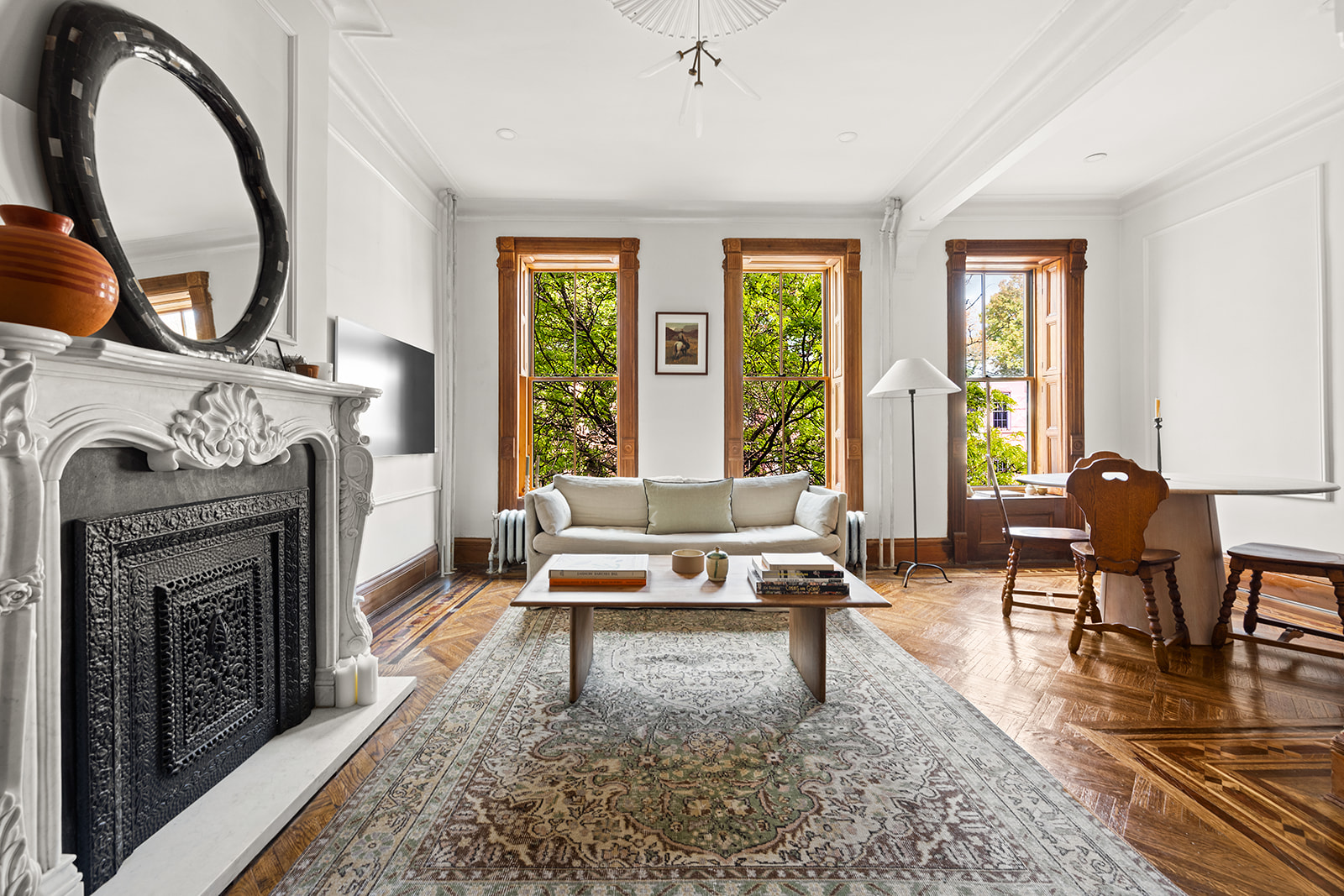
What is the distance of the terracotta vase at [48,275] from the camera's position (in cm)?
112

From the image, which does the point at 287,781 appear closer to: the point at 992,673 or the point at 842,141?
the point at 992,673

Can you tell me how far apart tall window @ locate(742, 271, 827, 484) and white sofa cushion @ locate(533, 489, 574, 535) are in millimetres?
1957

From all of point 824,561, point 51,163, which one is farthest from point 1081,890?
point 51,163

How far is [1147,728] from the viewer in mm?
2180

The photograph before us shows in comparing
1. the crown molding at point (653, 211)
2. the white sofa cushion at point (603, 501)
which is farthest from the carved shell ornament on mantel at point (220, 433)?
the crown molding at point (653, 211)

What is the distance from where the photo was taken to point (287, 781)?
1771mm

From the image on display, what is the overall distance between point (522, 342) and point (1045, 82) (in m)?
3.89

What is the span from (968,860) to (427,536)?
406 cm

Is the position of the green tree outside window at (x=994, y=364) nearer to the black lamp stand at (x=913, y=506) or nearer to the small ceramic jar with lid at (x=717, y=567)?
the black lamp stand at (x=913, y=506)

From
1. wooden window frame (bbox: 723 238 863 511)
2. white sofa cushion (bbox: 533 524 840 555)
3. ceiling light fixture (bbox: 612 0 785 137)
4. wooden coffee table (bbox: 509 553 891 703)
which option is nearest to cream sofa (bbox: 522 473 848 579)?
white sofa cushion (bbox: 533 524 840 555)

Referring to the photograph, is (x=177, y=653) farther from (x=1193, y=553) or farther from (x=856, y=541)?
(x=856, y=541)

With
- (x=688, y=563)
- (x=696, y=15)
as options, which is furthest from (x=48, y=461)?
(x=696, y=15)

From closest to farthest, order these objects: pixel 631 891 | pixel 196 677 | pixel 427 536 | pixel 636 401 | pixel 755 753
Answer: pixel 631 891, pixel 196 677, pixel 755 753, pixel 427 536, pixel 636 401

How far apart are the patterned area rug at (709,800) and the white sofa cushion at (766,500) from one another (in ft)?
6.06
